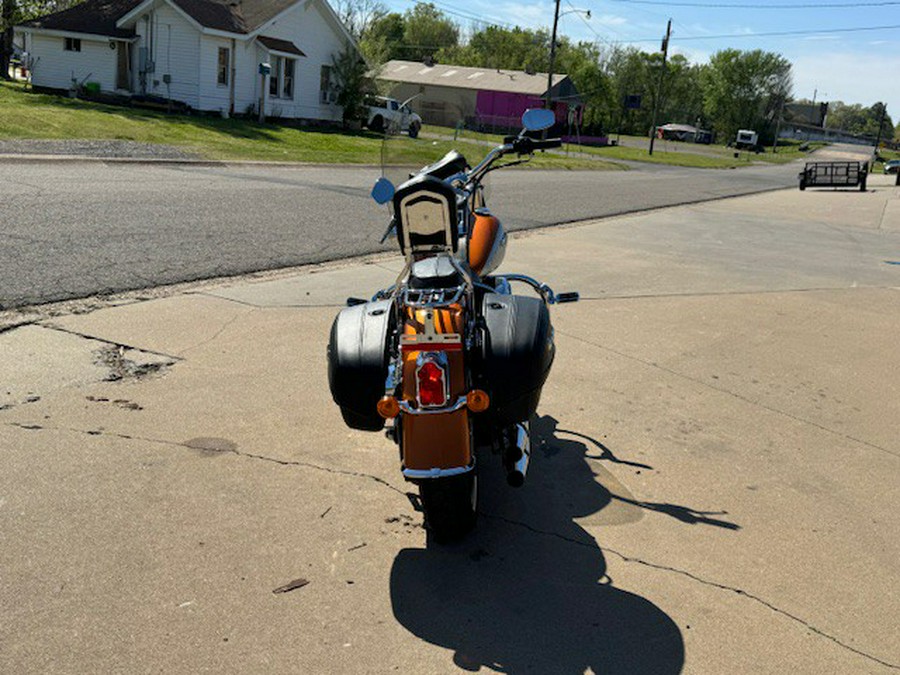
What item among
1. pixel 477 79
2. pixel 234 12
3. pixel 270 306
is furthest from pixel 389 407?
pixel 477 79

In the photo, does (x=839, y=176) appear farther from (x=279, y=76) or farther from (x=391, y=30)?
(x=391, y=30)

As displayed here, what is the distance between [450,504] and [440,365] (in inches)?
22.1

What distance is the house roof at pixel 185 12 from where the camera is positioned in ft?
107

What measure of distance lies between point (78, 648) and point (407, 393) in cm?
137

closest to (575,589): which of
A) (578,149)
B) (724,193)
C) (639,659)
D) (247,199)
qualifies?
(639,659)

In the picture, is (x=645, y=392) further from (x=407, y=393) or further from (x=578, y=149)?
(x=578, y=149)

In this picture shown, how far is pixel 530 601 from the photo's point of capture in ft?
10.4

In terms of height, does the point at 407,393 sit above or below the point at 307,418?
above

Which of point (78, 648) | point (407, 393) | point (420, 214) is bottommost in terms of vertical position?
point (78, 648)

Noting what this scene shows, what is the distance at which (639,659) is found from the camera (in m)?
2.85

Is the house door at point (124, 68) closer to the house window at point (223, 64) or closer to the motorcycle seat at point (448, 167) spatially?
the house window at point (223, 64)

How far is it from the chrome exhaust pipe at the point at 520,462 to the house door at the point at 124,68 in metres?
34.3

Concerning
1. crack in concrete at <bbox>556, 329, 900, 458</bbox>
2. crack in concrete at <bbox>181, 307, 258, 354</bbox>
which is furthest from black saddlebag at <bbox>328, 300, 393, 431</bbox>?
crack in concrete at <bbox>556, 329, 900, 458</bbox>

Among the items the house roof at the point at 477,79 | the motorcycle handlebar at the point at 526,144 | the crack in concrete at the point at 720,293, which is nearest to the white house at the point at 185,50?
the house roof at the point at 477,79
